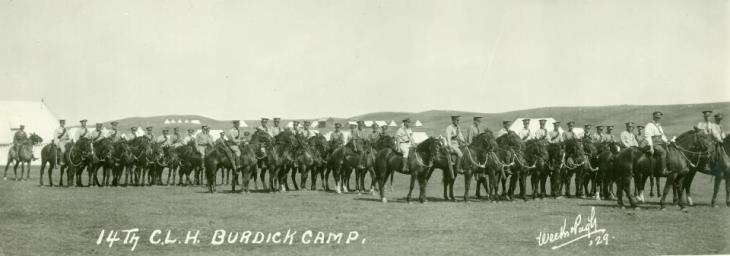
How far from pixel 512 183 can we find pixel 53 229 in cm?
1078

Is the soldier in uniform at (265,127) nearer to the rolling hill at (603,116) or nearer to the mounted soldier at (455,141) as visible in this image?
the mounted soldier at (455,141)

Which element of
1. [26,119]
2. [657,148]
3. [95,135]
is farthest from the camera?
[26,119]

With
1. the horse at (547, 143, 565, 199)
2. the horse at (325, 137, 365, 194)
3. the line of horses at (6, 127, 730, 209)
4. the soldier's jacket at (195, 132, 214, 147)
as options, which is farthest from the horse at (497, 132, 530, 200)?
the soldier's jacket at (195, 132, 214, 147)

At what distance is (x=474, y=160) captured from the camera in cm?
1595

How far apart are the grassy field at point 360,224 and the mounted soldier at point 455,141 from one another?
1.17 meters

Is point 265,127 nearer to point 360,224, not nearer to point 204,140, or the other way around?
point 204,140

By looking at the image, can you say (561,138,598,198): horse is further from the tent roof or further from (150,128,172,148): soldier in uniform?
(150,128,172,148): soldier in uniform

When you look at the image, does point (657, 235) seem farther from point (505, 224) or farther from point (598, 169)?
point (598, 169)

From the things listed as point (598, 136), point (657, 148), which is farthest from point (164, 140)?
point (657, 148)

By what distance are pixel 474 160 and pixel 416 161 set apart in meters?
1.53

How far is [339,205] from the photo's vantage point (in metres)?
15.1

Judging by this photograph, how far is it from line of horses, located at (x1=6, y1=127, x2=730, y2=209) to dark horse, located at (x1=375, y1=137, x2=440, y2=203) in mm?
25

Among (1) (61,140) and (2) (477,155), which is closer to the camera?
(2) (477,155)

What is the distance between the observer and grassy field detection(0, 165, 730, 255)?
10.4 metres
